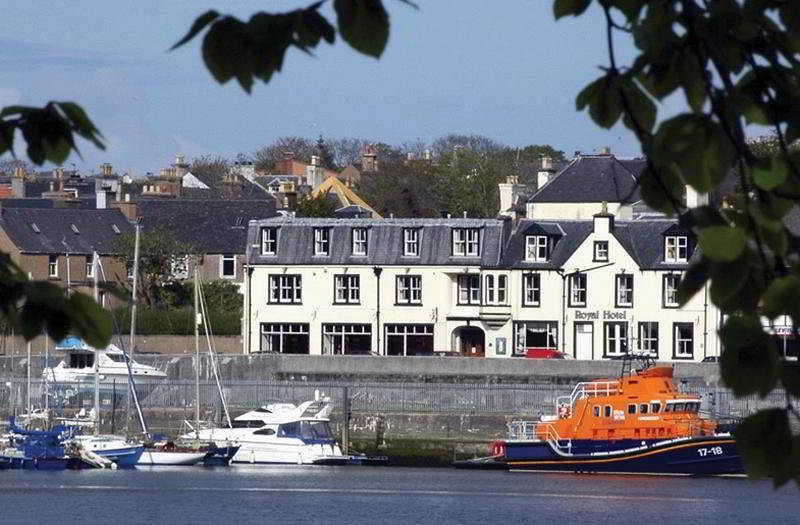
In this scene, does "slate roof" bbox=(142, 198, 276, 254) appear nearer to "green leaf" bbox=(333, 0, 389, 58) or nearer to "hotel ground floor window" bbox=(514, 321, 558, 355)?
"hotel ground floor window" bbox=(514, 321, 558, 355)

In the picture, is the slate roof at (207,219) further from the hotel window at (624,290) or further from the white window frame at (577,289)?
the hotel window at (624,290)

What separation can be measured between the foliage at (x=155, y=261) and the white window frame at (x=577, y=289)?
63.6 feet

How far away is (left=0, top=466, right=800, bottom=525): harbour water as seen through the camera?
125 feet

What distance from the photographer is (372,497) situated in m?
41.7

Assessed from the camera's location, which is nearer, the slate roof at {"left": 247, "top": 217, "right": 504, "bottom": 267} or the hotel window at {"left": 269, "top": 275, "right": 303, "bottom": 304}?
the slate roof at {"left": 247, "top": 217, "right": 504, "bottom": 267}

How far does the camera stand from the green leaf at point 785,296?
290 centimetres

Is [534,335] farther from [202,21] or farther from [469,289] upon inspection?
[202,21]

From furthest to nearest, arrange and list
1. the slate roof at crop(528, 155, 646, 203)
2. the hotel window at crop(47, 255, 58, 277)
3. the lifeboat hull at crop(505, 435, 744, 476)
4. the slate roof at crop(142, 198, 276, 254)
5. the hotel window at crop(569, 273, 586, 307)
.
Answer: the slate roof at crop(142, 198, 276, 254)
the hotel window at crop(47, 255, 58, 277)
the slate roof at crop(528, 155, 646, 203)
the hotel window at crop(569, 273, 586, 307)
the lifeboat hull at crop(505, 435, 744, 476)

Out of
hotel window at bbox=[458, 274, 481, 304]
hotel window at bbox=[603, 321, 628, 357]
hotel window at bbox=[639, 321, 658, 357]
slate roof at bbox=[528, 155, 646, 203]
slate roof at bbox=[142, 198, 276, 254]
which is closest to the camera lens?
hotel window at bbox=[639, 321, 658, 357]

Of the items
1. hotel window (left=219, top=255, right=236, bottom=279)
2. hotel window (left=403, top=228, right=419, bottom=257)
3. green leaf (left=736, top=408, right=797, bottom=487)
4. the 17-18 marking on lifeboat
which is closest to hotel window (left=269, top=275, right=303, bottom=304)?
hotel window (left=403, top=228, right=419, bottom=257)

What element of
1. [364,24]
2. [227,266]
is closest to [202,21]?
[364,24]

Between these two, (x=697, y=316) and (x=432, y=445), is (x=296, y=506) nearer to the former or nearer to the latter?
(x=432, y=445)

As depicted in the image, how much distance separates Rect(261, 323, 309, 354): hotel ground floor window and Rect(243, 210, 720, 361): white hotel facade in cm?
4

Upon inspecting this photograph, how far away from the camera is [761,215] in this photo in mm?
3006
